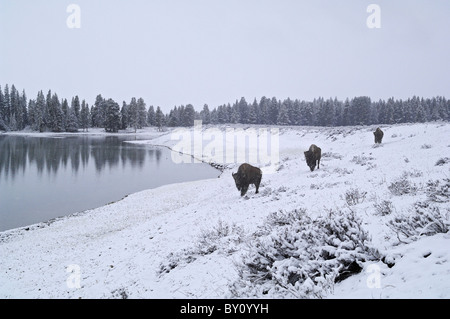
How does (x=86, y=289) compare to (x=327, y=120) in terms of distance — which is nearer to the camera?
(x=86, y=289)

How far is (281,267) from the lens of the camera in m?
4.07

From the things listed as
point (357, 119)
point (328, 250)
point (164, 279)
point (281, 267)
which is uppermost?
point (357, 119)

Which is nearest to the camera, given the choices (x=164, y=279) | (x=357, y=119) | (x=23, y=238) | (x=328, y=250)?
(x=328, y=250)

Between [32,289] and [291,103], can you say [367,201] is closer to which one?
[32,289]

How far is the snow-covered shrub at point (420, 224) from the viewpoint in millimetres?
3992

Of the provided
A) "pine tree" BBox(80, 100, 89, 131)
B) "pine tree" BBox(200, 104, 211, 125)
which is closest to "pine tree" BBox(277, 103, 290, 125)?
"pine tree" BBox(200, 104, 211, 125)

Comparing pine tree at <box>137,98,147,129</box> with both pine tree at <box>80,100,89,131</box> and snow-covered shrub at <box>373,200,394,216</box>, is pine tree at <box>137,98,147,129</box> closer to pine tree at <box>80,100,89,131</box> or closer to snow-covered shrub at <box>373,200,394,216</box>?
pine tree at <box>80,100,89,131</box>

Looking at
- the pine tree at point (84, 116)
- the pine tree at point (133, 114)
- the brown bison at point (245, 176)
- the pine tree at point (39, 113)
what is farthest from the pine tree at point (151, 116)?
the brown bison at point (245, 176)

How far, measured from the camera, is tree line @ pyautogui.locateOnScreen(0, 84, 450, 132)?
80.2 m

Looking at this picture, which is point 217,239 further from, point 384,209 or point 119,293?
point 384,209

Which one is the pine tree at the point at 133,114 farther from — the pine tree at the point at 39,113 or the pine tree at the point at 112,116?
the pine tree at the point at 39,113
